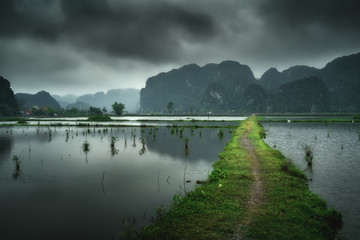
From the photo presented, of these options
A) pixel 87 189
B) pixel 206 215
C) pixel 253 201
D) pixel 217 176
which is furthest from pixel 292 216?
pixel 87 189

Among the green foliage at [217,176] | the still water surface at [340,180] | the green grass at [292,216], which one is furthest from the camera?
the green foliage at [217,176]

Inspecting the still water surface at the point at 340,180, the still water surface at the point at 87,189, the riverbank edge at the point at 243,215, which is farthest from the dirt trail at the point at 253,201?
the still water surface at the point at 87,189

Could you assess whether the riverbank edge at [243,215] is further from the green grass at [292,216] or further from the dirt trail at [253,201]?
the dirt trail at [253,201]

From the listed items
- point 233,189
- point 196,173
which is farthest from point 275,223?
point 196,173

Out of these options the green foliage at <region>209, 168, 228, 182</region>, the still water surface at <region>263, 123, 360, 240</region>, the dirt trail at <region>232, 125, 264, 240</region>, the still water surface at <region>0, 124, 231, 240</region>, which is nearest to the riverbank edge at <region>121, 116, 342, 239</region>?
the dirt trail at <region>232, 125, 264, 240</region>

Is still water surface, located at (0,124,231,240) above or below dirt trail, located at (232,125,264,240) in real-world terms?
below

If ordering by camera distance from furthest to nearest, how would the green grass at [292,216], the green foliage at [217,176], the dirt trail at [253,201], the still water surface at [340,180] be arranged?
the green foliage at [217,176] < the still water surface at [340,180] < the dirt trail at [253,201] < the green grass at [292,216]

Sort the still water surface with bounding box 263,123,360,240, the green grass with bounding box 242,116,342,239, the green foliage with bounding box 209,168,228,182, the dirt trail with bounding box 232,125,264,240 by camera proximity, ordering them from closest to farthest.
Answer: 1. the green grass with bounding box 242,116,342,239
2. the dirt trail with bounding box 232,125,264,240
3. the still water surface with bounding box 263,123,360,240
4. the green foliage with bounding box 209,168,228,182

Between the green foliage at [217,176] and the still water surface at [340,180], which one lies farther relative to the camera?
the green foliage at [217,176]

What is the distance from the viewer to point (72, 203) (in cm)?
1123

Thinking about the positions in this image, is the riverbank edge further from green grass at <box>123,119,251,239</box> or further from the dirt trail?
the dirt trail

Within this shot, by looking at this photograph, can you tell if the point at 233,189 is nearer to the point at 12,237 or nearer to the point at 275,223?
the point at 275,223

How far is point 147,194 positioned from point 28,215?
18.4 feet

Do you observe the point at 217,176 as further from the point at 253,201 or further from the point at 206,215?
the point at 206,215
